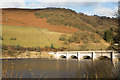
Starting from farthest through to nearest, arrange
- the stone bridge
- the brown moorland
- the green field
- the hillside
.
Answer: the brown moorland, the hillside, the green field, the stone bridge

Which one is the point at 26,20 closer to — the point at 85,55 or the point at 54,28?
the point at 54,28

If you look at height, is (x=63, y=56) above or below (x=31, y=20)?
below

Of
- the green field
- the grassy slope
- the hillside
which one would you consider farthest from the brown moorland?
the grassy slope

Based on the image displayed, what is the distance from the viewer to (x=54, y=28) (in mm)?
129875

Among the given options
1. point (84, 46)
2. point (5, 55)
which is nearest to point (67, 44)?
point (84, 46)

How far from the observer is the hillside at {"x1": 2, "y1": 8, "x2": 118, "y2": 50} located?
298 feet

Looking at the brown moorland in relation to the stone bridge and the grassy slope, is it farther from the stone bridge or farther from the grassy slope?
the stone bridge

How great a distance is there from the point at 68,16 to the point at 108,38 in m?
62.6

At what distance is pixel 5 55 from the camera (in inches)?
2714

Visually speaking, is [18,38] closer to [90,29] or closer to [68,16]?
[90,29]

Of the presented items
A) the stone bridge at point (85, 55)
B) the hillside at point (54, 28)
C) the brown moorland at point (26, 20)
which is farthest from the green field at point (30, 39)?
the brown moorland at point (26, 20)

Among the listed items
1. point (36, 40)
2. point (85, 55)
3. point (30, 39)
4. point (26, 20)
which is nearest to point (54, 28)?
point (26, 20)

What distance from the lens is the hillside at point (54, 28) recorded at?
90.9 m

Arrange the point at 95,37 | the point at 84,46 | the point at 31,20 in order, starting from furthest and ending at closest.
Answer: the point at 31,20 < the point at 95,37 < the point at 84,46
